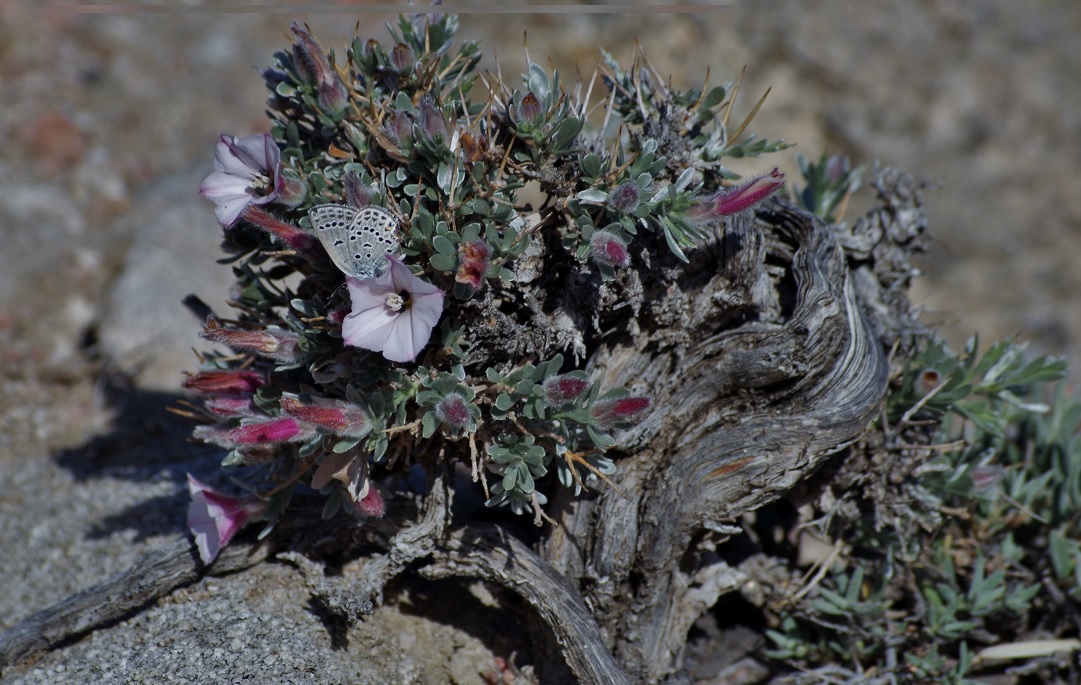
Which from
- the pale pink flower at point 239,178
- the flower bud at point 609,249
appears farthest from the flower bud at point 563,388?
the pale pink flower at point 239,178

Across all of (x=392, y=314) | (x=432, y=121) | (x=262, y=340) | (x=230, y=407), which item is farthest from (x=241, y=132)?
(x=392, y=314)

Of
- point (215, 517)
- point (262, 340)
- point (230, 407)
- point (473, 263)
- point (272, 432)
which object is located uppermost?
point (473, 263)

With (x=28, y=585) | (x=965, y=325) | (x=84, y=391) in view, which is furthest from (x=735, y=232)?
(x=965, y=325)

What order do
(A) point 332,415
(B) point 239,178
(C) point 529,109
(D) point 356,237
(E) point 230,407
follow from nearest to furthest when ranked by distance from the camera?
(D) point 356,237 → (A) point 332,415 → (C) point 529,109 → (B) point 239,178 → (E) point 230,407

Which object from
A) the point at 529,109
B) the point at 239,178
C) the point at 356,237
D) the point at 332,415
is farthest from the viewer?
the point at 239,178

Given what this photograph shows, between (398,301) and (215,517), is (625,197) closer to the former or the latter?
(398,301)

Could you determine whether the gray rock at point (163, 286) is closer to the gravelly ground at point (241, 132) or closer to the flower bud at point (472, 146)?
the gravelly ground at point (241, 132)
